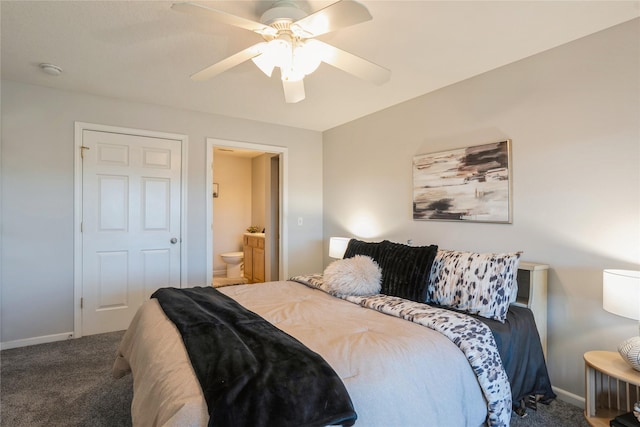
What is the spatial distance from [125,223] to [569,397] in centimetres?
407

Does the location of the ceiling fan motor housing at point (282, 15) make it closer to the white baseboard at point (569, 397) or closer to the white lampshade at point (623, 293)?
the white lampshade at point (623, 293)

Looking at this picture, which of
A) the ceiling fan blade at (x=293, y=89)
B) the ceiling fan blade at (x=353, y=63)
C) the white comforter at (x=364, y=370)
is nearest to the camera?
the white comforter at (x=364, y=370)

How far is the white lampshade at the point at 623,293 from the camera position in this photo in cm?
164

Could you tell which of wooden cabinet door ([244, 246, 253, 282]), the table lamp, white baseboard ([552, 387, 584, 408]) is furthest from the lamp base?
wooden cabinet door ([244, 246, 253, 282])

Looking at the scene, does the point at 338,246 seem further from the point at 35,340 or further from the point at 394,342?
the point at 35,340

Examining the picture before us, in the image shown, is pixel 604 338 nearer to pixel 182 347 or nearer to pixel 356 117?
pixel 182 347

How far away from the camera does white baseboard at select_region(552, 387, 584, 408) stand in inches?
83.7

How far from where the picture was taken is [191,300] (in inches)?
83.0

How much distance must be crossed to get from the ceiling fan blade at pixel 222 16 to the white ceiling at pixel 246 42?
0.21 m

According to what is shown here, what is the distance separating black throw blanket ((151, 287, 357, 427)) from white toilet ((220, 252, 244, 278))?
451cm

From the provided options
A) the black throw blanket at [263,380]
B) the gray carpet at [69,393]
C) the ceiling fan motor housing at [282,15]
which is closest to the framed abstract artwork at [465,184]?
the gray carpet at [69,393]

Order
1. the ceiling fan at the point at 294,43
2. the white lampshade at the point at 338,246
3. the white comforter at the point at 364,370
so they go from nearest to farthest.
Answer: the white comforter at the point at 364,370, the ceiling fan at the point at 294,43, the white lampshade at the point at 338,246

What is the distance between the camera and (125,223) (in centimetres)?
342

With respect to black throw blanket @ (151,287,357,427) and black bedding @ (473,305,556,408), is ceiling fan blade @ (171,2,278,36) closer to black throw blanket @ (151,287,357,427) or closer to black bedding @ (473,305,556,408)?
black throw blanket @ (151,287,357,427)
